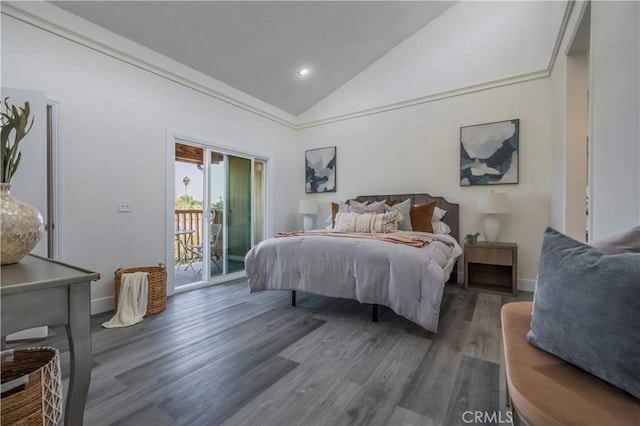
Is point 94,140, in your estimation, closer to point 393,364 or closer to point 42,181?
point 42,181

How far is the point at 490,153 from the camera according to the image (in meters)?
3.58

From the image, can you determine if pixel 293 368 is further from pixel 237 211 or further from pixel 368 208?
pixel 237 211

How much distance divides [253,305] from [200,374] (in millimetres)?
1232

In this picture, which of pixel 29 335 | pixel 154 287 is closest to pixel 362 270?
pixel 154 287

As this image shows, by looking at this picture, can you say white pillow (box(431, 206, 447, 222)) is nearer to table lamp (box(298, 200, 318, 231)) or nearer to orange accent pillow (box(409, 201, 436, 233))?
orange accent pillow (box(409, 201, 436, 233))

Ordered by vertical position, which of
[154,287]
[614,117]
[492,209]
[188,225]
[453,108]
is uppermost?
[453,108]

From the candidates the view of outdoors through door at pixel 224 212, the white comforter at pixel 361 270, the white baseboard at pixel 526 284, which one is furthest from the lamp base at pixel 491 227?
the view of outdoors through door at pixel 224 212

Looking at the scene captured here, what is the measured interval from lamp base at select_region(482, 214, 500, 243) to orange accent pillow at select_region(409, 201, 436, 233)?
0.64 m

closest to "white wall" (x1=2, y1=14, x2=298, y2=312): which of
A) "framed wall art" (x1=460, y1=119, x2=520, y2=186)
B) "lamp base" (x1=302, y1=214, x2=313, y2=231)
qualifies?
"lamp base" (x1=302, y1=214, x2=313, y2=231)

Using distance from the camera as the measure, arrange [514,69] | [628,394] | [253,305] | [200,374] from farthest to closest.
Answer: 1. [514,69]
2. [253,305]
3. [200,374]
4. [628,394]

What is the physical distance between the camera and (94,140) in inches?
106

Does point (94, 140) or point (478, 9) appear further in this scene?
point (478, 9)

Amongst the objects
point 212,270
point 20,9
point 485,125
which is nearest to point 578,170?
point 485,125

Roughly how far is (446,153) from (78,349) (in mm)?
4097
